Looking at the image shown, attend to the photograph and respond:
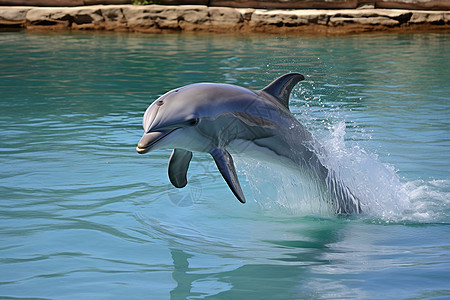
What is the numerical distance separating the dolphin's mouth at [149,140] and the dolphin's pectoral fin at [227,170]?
383mm

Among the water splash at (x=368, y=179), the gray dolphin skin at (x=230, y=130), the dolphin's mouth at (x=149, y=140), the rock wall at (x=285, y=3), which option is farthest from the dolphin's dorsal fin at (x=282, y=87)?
the rock wall at (x=285, y=3)

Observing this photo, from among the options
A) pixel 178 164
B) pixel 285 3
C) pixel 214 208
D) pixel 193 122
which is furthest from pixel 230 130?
pixel 285 3

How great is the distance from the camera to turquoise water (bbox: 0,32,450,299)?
3.51m

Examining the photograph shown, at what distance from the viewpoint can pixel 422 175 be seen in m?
6.04

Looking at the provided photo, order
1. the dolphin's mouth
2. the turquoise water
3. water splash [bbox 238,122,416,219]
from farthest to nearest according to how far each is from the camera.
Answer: water splash [bbox 238,122,416,219]
the dolphin's mouth
the turquoise water

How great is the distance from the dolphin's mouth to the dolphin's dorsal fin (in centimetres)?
101

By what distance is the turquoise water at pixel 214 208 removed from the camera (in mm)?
3508

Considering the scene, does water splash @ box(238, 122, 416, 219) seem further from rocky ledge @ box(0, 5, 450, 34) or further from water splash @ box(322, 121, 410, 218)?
rocky ledge @ box(0, 5, 450, 34)

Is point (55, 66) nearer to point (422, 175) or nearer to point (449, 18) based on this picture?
point (422, 175)

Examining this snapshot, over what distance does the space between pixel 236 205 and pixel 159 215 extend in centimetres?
70

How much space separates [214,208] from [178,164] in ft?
2.76

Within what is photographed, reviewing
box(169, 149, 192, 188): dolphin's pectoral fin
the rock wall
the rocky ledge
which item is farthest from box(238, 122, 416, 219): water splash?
the rock wall

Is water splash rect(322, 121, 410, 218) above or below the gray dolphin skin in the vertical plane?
below

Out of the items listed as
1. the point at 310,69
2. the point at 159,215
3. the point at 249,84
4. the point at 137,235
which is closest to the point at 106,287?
the point at 137,235
